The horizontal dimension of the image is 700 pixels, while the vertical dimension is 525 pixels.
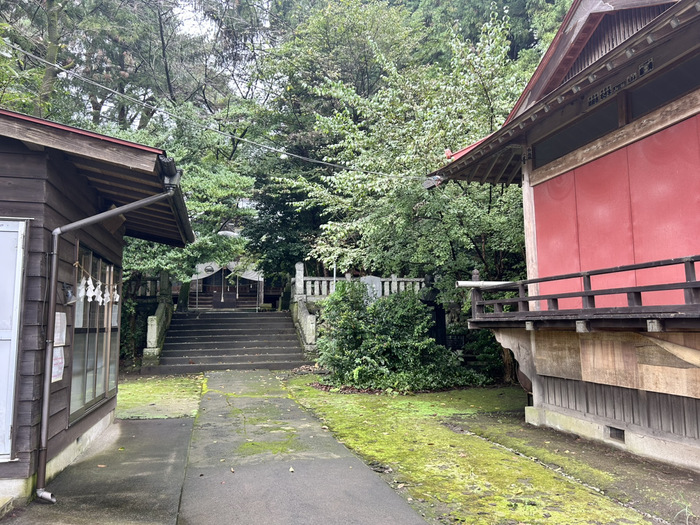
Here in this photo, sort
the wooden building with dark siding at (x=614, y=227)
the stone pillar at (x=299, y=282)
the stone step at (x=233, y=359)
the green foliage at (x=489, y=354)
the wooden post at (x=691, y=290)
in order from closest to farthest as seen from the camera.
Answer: the wooden post at (x=691, y=290)
the wooden building with dark siding at (x=614, y=227)
the green foliage at (x=489, y=354)
the stone step at (x=233, y=359)
the stone pillar at (x=299, y=282)

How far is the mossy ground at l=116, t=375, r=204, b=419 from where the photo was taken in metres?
8.02

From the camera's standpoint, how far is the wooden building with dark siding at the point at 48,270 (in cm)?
401

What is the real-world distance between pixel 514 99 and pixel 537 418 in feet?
23.1

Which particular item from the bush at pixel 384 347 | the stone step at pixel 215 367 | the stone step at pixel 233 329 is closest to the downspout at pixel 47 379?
the bush at pixel 384 347

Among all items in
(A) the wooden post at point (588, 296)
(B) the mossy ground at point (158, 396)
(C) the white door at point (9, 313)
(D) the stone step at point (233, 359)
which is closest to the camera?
(C) the white door at point (9, 313)

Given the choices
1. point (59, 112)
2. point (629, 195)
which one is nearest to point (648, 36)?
point (629, 195)

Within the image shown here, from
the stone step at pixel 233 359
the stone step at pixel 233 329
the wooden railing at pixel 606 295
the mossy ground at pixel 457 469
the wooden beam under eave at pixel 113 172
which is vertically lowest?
the mossy ground at pixel 457 469

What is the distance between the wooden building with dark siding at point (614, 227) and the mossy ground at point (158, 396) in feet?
17.8

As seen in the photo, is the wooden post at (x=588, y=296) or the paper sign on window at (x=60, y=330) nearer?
the paper sign on window at (x=60, y=330)

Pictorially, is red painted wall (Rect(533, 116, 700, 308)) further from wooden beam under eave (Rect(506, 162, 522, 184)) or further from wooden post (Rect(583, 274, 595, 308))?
wooden beam under eave (Rect(506, 162, 522, 184))

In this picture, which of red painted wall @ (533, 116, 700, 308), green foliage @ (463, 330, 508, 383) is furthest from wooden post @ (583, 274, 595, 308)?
green foliage @ (463, 330, 508, 383)

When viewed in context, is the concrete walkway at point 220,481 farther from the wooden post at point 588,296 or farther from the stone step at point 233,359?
the stone step at point 233,359

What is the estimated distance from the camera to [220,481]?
4.70 meters

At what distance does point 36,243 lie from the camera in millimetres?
4191
